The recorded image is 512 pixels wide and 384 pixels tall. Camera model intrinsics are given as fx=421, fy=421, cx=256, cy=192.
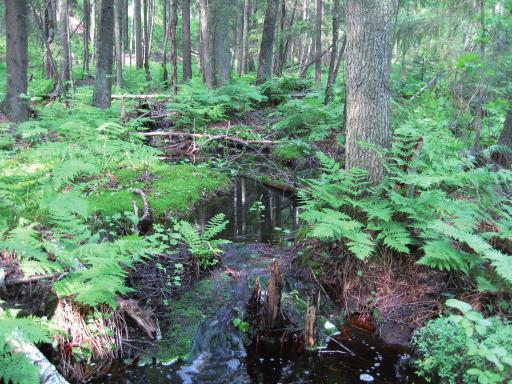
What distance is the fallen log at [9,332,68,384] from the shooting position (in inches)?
127

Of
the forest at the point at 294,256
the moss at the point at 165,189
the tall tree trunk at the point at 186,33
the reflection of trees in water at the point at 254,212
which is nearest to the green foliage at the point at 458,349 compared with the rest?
the forest at the point at 294,256

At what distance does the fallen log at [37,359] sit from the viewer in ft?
10.6

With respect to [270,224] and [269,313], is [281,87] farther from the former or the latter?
[269,313]

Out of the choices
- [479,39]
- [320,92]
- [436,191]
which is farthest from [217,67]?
[436,191]

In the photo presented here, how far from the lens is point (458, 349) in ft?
12.8

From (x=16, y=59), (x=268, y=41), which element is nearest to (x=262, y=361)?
(x=16, y=59)

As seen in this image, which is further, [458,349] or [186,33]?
[186,33]

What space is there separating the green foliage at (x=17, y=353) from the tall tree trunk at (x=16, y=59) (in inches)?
365

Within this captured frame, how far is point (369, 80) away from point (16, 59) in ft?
31.2

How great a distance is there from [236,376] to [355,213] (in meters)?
2.60

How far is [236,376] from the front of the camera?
13.5ft

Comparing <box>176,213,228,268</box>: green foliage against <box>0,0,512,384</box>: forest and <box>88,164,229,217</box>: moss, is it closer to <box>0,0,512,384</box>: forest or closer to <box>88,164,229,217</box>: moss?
<box>0,0,512,384</box>: forest

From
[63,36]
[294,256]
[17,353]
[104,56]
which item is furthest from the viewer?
[63,36]

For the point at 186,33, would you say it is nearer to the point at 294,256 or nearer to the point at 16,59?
the point at 16,59
